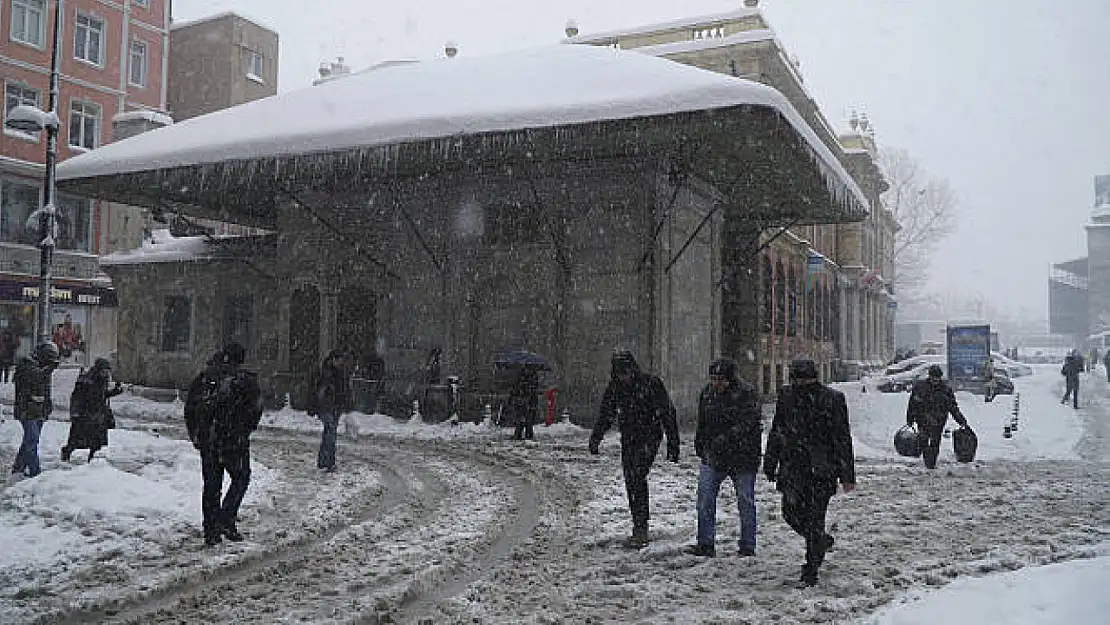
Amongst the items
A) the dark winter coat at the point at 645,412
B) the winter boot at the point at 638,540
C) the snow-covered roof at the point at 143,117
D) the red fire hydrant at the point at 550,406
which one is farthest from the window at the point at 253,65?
the winter boot at the point at 638,540

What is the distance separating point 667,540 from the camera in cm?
796

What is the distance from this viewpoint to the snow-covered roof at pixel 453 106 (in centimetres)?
1461

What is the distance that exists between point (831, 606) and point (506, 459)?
330 inches

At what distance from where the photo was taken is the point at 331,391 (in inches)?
461

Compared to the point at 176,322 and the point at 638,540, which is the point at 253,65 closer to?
the point at 176,322

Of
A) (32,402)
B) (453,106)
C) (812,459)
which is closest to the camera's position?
(812,459)

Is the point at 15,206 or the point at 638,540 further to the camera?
the point at 15,206

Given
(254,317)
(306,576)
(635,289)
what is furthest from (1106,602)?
(254,317)

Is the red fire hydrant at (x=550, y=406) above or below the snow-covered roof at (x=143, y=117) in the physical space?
below

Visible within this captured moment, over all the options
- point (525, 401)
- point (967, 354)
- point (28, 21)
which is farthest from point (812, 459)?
point (967, 354)

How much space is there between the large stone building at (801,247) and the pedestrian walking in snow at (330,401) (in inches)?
547

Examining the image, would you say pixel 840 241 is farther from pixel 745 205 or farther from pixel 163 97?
pixel 163 97

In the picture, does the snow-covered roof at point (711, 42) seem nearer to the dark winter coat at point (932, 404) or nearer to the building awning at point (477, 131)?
the building awning at point (477, 131)

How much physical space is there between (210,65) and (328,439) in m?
36.2
